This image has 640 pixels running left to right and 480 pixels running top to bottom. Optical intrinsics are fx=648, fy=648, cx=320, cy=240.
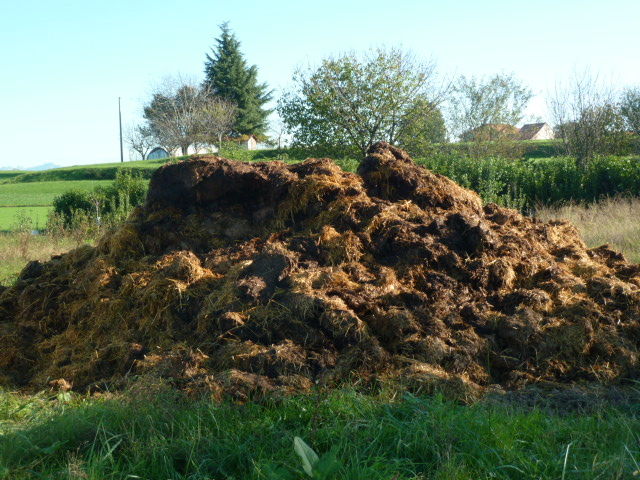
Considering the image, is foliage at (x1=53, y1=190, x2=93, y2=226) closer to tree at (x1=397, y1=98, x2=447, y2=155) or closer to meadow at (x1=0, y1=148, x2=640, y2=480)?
tree at (x1=397, y1=98, x2=447, y2=155)

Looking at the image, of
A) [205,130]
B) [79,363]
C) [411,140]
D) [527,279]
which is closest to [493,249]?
[527,279]

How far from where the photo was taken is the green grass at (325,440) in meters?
3.10

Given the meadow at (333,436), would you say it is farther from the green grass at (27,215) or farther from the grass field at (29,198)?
the grass field at (29,198)

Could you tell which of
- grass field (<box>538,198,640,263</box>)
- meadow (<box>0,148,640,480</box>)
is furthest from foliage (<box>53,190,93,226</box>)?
meadow (<box>0,148,640,480</box>)

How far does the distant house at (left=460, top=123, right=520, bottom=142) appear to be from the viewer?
122 feet

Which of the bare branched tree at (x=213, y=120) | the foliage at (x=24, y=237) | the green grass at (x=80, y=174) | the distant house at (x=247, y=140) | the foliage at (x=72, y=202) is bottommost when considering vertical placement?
the foliage at (x=24, y=237)

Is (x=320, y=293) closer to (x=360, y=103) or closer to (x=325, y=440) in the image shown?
(x=325, y=440)

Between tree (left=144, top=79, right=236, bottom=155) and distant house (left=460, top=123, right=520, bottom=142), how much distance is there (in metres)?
20.9

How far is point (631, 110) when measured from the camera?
1439 inches

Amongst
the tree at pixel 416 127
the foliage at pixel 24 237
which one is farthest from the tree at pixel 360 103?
the foliage at pixel 24 237

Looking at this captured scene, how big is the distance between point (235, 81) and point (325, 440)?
5828 centimetres

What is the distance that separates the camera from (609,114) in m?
24.5

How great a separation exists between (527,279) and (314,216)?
6.48 feet

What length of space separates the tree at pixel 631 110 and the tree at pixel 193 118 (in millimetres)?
28955
